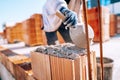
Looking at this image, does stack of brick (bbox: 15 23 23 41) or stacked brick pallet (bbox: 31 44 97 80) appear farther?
stack of brick (bbox: 15 23 23 41)

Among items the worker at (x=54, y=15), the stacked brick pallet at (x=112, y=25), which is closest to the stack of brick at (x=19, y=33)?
the stacked brick pallet at (x=112, y=25)

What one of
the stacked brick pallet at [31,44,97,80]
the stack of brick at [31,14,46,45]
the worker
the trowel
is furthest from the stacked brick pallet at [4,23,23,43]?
the trowel

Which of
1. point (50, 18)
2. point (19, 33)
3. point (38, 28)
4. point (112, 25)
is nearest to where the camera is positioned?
point (50, 18)

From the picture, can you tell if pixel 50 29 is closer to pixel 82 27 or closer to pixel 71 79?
pixel 82 27

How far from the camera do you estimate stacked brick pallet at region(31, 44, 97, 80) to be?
938mm

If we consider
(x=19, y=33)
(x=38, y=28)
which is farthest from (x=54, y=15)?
(x=19, y=33)

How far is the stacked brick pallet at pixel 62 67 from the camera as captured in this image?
0.94m

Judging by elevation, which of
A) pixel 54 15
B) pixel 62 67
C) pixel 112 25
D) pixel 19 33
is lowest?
pixel 62 67

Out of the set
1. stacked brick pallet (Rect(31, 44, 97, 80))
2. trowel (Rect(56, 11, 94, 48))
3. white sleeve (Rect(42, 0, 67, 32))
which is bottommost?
stacked brick pallet (Rect(31, 44, 97, 80))

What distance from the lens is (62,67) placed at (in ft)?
3.33

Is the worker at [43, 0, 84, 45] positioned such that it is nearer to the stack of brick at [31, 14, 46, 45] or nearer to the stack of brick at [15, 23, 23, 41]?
the stack of brick at [31, 14, 46, 45]

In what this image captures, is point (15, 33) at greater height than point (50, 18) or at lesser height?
lesser

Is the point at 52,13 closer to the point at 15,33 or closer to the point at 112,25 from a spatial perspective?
the point at 112,25

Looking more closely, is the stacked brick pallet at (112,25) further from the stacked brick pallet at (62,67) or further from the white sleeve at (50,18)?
the stacked brick pallet at (62,67)
